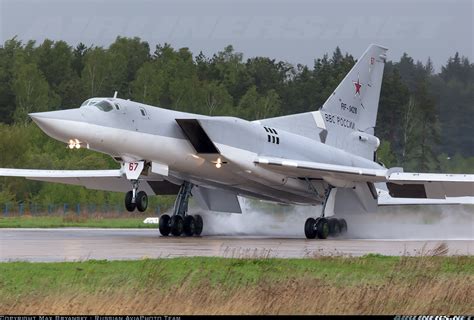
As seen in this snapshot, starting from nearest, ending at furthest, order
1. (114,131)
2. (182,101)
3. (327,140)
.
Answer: (114,131)
(327,140)
(182,101)

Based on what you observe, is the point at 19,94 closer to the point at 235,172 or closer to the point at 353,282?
the point at 235,172

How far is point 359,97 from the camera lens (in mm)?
28562

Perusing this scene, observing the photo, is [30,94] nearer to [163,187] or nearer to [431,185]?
[163,187]

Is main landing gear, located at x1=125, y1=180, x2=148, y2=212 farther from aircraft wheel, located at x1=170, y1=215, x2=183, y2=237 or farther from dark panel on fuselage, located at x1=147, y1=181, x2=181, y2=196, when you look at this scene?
dark panel on fuselage, located at x1=147, y1=181, x2=181, y2=196

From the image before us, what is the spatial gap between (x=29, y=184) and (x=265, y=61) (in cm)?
1214

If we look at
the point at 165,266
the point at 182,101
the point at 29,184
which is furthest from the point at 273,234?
the point at 29,184

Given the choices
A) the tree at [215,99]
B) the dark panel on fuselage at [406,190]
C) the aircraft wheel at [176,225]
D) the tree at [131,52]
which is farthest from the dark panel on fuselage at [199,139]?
the tree at [131,52]

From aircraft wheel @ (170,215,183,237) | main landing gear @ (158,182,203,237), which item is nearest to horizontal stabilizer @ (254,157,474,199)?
main landing gear @ (158,182,203,237)

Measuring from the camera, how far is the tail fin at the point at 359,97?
27831 millimetres

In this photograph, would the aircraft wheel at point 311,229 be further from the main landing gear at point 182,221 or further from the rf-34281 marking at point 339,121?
the rf-34281 marking at point 339,121

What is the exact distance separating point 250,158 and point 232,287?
11659 millimetres

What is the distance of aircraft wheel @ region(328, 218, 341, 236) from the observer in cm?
2527

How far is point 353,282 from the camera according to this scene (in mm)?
13055

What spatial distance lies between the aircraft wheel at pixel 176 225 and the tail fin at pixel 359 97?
5381 millimetres
